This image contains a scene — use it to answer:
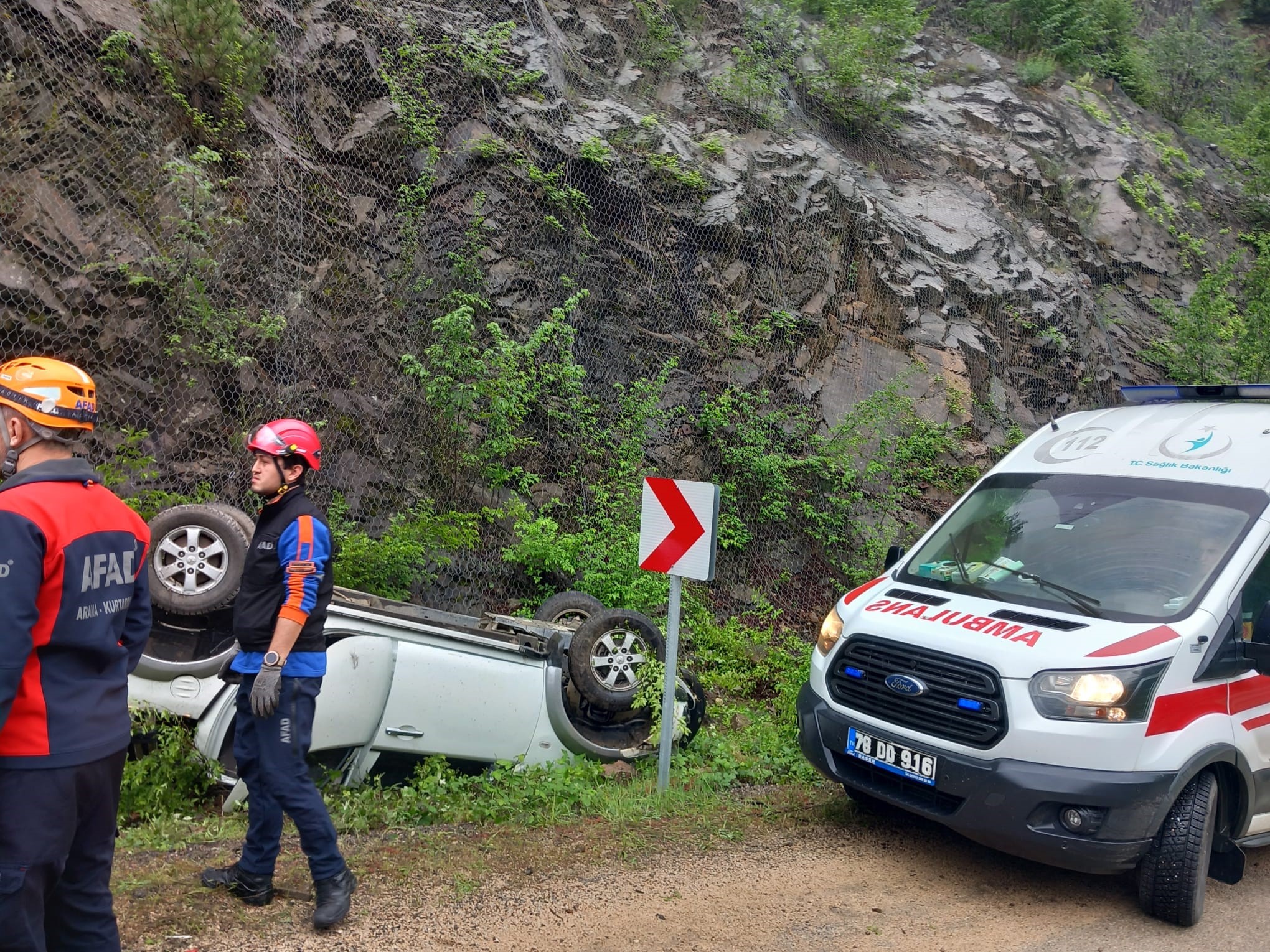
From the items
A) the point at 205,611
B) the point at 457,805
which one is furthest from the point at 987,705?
the point at 205,611

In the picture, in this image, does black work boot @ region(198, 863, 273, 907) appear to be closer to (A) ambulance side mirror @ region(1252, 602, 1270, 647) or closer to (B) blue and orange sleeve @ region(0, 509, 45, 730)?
(B) blue and orange sleeve @ region(0, 509, 45, 730)

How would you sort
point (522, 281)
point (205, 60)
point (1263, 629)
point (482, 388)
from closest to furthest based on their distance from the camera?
1. point (1263, 629)
2. point (205, 60)
3. point (482, 388)
4. point (522, 281)

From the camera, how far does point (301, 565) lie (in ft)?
13.5

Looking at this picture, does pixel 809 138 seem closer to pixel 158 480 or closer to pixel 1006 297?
pixel 1006 297

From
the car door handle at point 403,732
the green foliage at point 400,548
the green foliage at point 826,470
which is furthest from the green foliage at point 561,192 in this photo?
the car door handle at point 403,732

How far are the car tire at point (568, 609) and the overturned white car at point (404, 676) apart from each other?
31.0 inches

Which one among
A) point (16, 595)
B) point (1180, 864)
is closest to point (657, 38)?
point (1180, 864)

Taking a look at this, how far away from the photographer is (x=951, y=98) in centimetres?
1744

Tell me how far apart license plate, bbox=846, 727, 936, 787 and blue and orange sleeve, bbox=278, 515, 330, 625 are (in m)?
2.95

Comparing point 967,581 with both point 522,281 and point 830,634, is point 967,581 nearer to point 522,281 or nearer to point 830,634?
point 830,634

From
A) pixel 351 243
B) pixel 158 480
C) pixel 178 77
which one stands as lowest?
pixel 158 480

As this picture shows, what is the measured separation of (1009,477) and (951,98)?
1363cm

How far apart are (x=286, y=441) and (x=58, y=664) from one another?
5.40 ft

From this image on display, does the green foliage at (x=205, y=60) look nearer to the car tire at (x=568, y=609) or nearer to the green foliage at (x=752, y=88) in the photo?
the car tire at (x=568, y=609)
